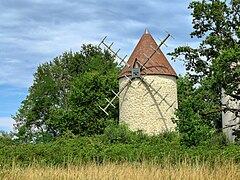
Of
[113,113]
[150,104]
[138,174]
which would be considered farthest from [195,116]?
[113,113]

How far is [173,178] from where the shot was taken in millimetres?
8406

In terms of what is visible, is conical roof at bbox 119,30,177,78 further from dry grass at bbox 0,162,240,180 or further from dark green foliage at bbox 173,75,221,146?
dry grass at bbox 0,162,240,180

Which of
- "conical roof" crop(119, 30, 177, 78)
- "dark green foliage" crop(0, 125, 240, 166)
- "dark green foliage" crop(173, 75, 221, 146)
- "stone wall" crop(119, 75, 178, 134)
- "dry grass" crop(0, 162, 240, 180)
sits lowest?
"dry grass" crop(0, 162, 240, 180)

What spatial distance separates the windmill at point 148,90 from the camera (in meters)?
28.7

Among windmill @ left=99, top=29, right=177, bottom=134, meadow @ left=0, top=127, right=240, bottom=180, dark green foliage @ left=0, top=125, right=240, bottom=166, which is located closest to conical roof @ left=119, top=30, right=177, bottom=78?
windmill @ left=99, top=29, right=177, bottom=134

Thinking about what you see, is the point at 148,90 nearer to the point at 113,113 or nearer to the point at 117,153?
the point at 113,113

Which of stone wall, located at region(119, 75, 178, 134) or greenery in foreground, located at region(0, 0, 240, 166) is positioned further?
stone wall, located at region(119, 75, 178, 134)

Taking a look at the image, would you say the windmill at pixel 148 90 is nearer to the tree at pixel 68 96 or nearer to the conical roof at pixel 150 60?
the conical roof at pixel 150 60

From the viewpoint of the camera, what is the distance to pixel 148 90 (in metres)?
29.2

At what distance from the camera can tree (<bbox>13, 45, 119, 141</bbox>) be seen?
112 feet

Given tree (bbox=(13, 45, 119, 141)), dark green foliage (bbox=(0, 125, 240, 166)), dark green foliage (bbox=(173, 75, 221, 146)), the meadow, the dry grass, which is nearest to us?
the dry grass

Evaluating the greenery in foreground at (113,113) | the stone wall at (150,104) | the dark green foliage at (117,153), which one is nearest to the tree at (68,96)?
the greenery in foreground at (113,113)

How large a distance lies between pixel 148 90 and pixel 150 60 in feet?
7.13

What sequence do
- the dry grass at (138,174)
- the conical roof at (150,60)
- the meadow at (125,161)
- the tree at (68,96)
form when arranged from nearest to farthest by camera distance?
the dry grass at (138,174), the meadow at (125,161), the conical roof at (150,60), the tree at (68,96)
